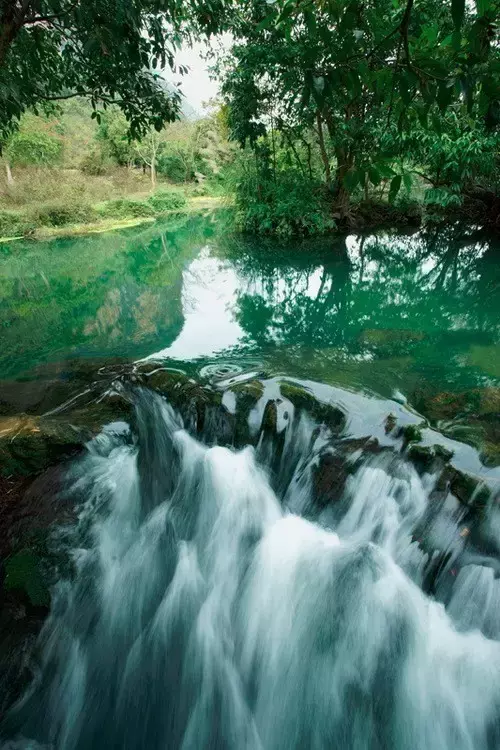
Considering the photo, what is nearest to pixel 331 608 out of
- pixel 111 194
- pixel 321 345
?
pixel 321 345

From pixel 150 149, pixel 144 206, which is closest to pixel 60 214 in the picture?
pixel 144 206

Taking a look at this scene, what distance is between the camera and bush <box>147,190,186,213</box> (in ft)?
102

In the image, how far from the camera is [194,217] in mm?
27938

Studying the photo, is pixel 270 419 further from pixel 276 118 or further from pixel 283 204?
pixel 276 118

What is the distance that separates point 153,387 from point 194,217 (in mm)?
24677

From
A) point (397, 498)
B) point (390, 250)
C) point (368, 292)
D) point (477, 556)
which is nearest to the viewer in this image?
point (477, 556)

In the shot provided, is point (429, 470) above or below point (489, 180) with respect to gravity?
below

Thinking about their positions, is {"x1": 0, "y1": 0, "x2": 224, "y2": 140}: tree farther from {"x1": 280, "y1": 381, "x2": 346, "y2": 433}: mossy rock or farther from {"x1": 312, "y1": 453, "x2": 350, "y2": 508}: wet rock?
{"x1": 312, "y1": 453, "x2": 350, "y2": 508}: wet rock

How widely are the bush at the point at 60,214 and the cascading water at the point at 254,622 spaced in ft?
72.7

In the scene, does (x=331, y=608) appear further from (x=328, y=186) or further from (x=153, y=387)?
(x=328, y=186)

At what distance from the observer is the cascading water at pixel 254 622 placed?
2.92 m

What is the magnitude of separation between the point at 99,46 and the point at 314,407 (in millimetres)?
4001

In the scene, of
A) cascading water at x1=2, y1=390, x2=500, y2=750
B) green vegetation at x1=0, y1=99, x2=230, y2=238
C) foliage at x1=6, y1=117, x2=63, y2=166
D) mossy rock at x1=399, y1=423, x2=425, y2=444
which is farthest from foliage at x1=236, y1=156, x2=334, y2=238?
foliage at x1=6, y1=117, x2=63, y2=166

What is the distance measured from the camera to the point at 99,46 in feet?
14.0
